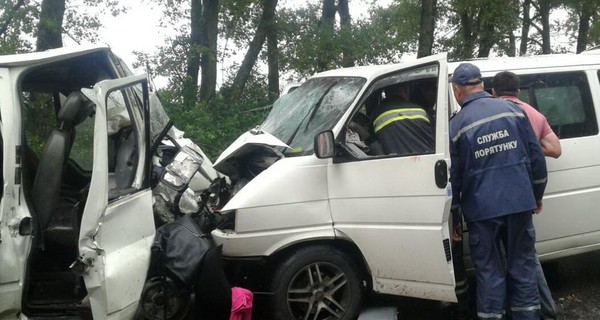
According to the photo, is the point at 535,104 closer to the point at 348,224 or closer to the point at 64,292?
the point at 348,224

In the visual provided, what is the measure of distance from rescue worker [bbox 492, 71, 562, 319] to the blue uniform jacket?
34 centimetres

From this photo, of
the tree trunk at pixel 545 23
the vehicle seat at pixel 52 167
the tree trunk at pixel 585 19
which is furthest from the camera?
the tree trunk at pixel 545 23

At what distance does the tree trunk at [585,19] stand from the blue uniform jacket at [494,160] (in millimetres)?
18406

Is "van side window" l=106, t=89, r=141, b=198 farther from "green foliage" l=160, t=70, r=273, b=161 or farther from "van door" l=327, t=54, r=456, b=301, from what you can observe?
"green foliage" l=160, t=70, r=273, b=161

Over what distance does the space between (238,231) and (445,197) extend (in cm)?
144

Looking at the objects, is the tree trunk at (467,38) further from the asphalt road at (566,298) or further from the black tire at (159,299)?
the black tire at (159,299)

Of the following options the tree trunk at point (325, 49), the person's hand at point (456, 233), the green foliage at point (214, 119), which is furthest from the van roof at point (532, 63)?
the tree trunk at point (325, 49)

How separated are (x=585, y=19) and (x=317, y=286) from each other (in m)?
22.3

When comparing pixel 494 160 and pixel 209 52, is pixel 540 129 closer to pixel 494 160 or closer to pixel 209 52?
pixel 494 160

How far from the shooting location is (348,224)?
13.2ft

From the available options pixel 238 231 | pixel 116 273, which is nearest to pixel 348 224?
pixel 238 231

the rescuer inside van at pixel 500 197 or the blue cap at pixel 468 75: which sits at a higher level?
the blue cap at pixel 468 75

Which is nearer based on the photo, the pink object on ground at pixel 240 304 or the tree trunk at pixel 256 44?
the pink object on ground at pixel 240 304

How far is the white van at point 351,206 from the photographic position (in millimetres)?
3846
